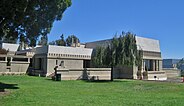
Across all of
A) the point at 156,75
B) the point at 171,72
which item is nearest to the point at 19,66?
the point at 156,75

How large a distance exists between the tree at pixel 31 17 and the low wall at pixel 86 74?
13876 mm

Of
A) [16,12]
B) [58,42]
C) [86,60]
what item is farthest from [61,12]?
[58,42]

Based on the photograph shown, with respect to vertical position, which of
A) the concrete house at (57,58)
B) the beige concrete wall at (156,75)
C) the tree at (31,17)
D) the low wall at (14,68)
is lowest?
the beige concrete wall at (156,75)

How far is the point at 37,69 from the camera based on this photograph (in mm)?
44750

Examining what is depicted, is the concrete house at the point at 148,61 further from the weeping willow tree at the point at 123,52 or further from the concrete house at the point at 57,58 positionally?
the weeping willow tree at the point at 123,52

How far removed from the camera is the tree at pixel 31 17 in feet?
54.2

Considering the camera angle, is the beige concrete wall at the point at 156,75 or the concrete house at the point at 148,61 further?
the beige concrete wall at the point at 156,75

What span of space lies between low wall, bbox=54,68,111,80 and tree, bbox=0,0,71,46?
1388 centimetres

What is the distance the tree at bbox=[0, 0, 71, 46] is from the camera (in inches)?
650

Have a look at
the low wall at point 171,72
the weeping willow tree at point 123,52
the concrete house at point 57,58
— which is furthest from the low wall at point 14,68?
the low wall at point 171,72

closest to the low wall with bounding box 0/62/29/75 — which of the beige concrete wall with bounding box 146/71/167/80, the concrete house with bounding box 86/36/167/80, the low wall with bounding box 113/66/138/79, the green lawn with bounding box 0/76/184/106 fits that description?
the concrete house with bounding box 86/36/167/80

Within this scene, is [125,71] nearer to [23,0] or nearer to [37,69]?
[37,69]

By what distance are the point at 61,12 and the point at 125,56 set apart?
600 inches

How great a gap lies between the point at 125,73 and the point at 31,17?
89.5 ft
